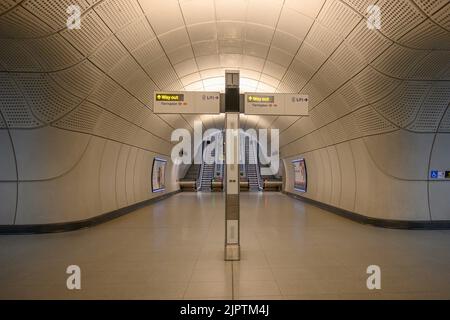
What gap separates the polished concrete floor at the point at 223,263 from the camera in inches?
135

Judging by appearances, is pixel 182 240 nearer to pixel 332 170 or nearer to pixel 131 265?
pixel 131 265

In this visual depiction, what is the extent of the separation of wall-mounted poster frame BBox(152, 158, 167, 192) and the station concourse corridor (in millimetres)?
3454

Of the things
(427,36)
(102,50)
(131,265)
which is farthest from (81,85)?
(427,36)

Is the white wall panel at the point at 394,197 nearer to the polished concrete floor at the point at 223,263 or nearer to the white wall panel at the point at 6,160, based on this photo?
the polished concrete floor at the point at 223,263

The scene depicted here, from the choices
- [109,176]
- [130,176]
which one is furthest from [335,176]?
[109,176]

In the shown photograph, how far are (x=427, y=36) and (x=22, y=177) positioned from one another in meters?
8.96

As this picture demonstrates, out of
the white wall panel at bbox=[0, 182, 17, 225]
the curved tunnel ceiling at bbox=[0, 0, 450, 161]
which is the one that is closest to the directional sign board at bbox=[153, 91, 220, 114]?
the curved tunnel ceiling at bbox=[0, 0, 450, 161]

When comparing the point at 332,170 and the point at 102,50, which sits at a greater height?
the point at 102,50

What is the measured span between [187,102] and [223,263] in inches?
118

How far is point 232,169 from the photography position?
494cm

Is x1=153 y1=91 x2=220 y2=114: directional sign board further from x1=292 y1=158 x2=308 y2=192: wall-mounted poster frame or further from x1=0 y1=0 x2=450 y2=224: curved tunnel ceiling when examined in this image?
x1=292 y1=158 x2=308 y2=192: wall-mounted poster frame

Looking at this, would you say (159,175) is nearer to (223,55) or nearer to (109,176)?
(109,176)

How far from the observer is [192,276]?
12.8 feet

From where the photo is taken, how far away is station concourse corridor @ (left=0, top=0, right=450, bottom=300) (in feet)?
13.0
